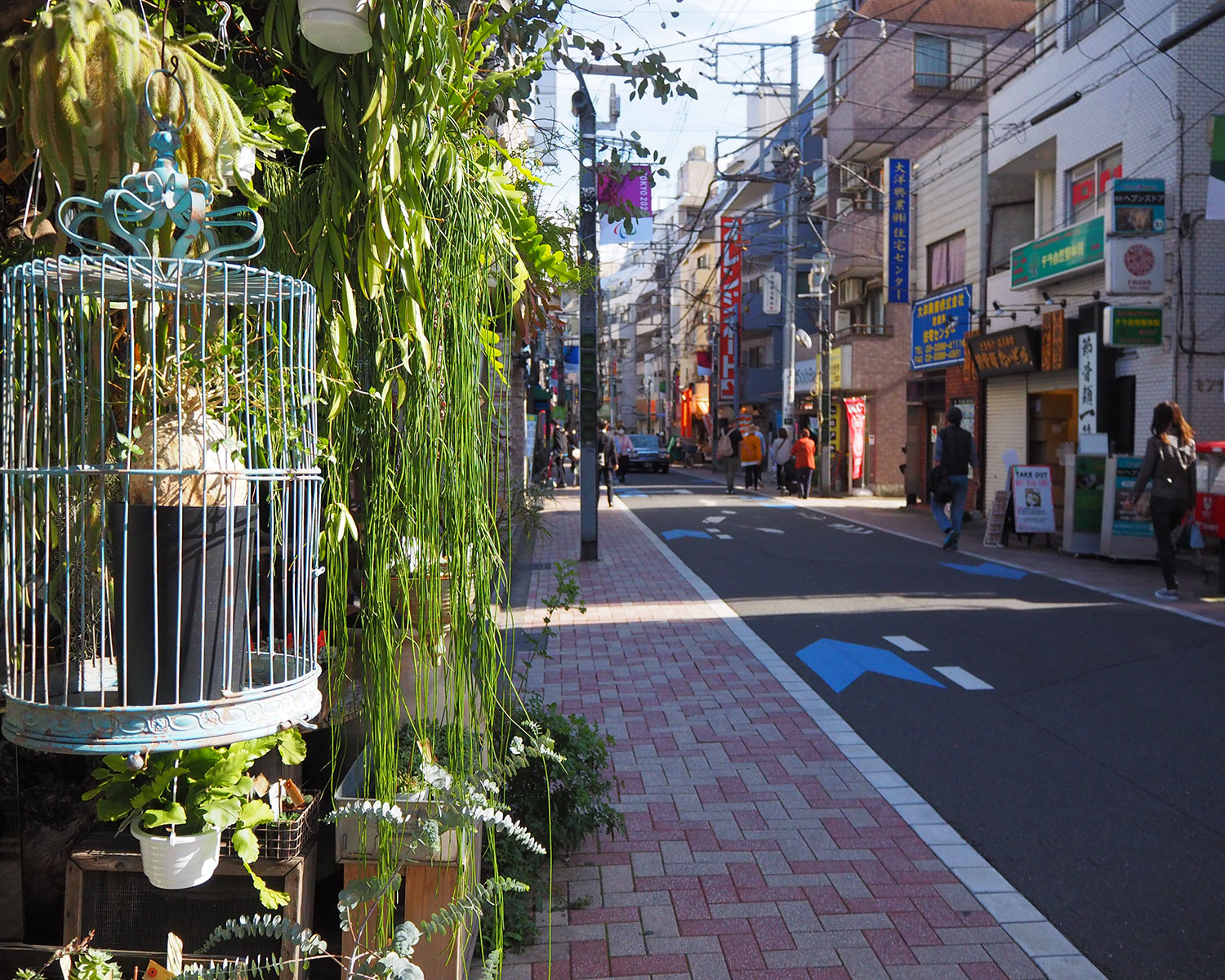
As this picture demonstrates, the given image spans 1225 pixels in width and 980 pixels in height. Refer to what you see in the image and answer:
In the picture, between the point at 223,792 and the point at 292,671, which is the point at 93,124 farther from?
the point at 223,792

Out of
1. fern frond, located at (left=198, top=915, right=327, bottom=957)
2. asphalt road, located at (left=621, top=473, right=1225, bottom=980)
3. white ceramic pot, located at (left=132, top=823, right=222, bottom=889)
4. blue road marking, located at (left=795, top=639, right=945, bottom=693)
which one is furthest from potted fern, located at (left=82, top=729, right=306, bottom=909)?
blue road marking, located at (left=795, top=639, right=945, bottom=693)

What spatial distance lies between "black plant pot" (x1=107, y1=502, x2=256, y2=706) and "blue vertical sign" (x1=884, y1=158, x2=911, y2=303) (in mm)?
25982

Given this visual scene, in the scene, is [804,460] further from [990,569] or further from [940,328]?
[990,569]

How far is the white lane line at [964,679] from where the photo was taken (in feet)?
23.8

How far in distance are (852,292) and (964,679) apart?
2915 cm

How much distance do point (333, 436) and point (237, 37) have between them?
124 cm

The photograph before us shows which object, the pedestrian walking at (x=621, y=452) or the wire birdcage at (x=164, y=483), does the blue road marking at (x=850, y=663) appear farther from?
the pedestrian walking at (x=621, y=452)

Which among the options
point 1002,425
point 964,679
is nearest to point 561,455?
point 1002,425

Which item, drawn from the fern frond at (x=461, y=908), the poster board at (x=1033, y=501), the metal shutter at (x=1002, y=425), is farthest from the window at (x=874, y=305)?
the fern frond at (x=461, y=908)

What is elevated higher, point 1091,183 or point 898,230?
point 898,230

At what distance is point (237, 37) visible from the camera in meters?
2.91

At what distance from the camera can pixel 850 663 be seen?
316 inches

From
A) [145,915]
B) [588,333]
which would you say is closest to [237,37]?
[145,915]

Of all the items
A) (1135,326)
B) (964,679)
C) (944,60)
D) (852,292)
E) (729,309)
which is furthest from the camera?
(729,309)
